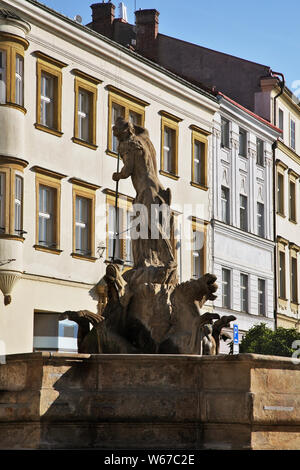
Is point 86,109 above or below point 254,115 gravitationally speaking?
below

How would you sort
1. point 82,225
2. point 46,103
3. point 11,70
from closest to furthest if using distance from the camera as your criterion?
1. point 11,70
2. point 46,103
3. point 82,225

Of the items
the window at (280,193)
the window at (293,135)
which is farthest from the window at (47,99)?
the window at (293,135)

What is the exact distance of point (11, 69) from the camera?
96.6 feet

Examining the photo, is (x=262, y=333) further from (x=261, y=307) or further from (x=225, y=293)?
(x=261, y=307)

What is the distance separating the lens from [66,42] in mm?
32594

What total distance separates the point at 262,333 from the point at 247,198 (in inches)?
313

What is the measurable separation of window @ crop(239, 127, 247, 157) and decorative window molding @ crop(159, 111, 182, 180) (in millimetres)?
6101

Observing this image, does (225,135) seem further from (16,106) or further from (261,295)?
(16,106)

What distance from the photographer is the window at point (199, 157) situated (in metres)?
40.2

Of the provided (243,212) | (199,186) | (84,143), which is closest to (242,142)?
(243,212)

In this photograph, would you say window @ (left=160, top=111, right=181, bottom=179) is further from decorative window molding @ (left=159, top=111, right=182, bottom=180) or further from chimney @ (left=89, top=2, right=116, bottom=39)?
chimney @ (left=89, top=2, right=116, bottom=39)

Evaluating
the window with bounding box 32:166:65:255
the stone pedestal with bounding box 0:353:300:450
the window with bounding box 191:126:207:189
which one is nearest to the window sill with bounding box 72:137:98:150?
the window with bounding box 32:166:65:255

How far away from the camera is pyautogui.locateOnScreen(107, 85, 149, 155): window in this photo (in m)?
34.8

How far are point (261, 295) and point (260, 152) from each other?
5.52 metres
